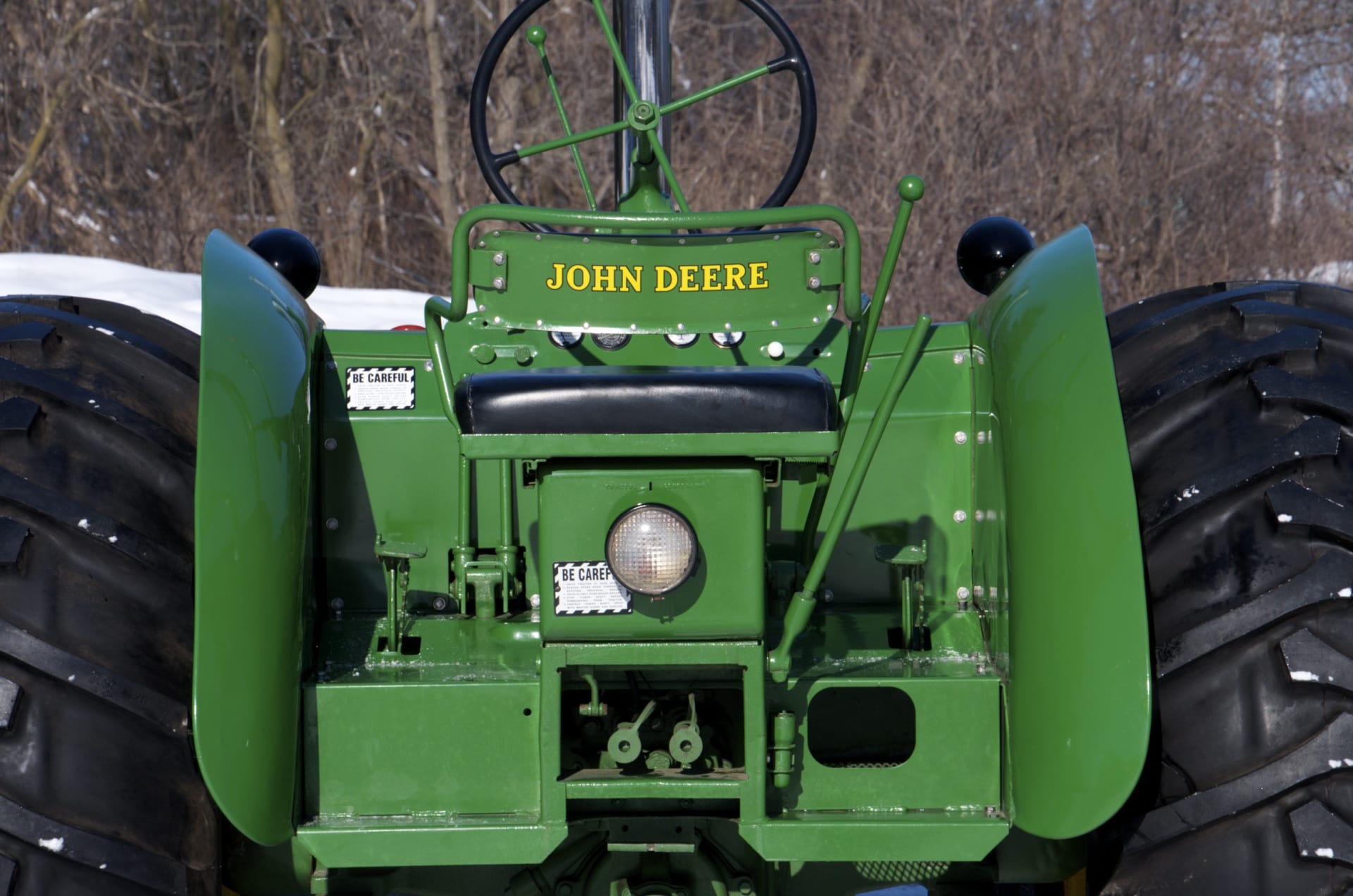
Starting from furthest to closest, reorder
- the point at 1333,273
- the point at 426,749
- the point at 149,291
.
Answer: the point at 1333,273
the point at 149,291
the point at 426,749

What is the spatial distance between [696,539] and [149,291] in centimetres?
727

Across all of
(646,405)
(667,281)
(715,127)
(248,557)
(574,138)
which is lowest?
(248,557)

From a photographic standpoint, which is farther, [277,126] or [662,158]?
[277,126]

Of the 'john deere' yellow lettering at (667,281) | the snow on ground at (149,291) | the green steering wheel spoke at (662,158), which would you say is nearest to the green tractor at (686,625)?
the 'john deere' yellow lettering at (667,281)

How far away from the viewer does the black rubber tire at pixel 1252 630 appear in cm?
240

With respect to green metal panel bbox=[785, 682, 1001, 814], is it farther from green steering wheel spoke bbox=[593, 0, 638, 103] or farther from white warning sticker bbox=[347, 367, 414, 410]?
green steering wheel spoke bbox=[593, 0, 638, 103]

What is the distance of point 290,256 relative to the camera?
3656 millimetres

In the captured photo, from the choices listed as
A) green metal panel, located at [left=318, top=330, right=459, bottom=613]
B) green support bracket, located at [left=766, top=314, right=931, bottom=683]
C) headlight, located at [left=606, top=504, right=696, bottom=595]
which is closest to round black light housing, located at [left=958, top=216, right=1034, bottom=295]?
green support bracket, located at [left=766, top=314, right=931, bottom=683]

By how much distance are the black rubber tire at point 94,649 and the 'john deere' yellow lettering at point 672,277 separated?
81cm

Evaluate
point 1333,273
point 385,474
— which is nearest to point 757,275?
point 385,474

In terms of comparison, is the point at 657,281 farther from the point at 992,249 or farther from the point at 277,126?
the point at 277,126

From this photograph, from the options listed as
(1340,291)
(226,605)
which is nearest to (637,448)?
(226,605)

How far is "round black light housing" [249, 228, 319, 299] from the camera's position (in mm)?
3654

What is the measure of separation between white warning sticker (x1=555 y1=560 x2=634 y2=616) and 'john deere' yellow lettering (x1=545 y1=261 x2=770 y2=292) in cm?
45
